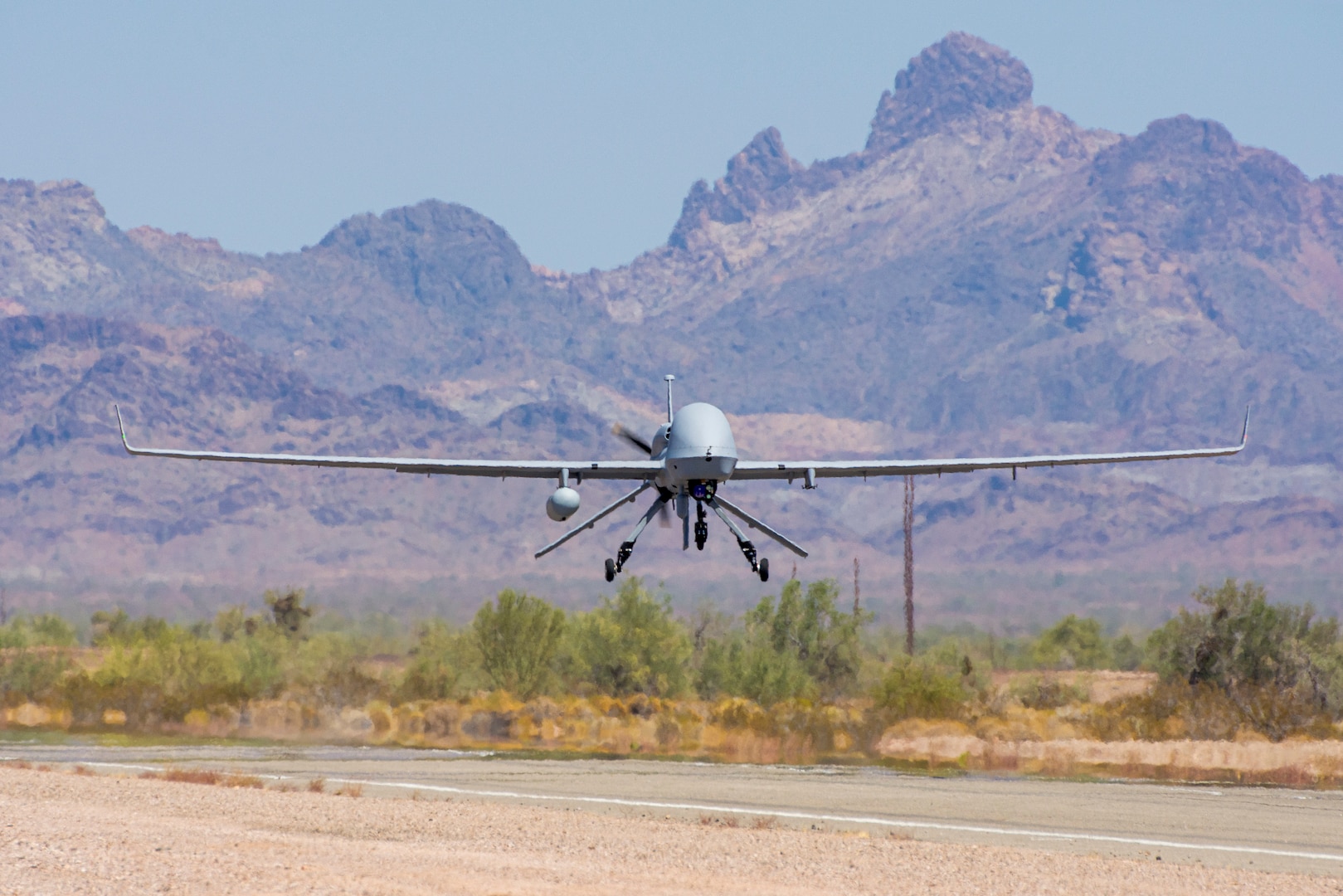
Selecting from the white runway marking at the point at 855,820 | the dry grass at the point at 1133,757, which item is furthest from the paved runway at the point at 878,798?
the dry grass at the point at 1133,757

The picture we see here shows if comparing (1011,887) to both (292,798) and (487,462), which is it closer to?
(487,462)

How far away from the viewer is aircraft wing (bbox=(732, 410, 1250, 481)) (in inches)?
1305

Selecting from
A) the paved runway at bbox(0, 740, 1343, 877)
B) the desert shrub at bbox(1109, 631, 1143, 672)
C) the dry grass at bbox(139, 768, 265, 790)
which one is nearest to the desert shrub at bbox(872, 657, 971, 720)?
the paved runway at bbox(0, 740, 1343, 877)

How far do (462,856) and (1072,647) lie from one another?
119 meters

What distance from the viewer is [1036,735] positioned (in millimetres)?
70125

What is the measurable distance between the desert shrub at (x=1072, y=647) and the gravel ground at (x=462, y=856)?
10622 cm

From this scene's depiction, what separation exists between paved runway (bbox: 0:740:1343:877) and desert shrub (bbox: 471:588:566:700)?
24.6 m

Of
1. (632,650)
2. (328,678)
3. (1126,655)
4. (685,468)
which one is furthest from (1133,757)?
(1126,655)

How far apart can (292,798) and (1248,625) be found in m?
50.3

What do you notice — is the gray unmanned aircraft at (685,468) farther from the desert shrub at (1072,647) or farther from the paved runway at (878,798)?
the desert shrub at (1072,647)

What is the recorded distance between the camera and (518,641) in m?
93.6

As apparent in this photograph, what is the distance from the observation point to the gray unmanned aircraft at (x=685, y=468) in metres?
31.0

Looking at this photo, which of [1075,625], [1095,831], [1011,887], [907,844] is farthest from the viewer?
[1075,625]

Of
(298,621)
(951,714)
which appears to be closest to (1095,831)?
(951,714)
